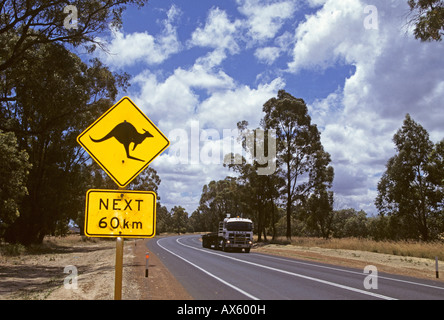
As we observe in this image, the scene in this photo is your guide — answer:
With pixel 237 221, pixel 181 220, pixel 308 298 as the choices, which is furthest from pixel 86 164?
pixel 181 220

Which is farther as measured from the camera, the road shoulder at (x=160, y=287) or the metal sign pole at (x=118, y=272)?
the road shoulder at (x=160, y=287)

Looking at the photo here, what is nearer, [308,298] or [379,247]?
[308,298]

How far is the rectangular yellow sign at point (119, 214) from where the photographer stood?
3.67 m

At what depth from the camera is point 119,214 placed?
371 cm

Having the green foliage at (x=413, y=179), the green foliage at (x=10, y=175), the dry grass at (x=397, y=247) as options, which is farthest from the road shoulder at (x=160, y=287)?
the green foliage at (x=413, y=179)

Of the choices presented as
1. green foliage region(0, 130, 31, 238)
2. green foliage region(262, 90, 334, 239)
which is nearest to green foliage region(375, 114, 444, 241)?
green foliage region(262, 90, 334, 239)

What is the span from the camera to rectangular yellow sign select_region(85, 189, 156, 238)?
367 cm

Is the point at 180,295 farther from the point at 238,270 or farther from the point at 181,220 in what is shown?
the point at 181,220

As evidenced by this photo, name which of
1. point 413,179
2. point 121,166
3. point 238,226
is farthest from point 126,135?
point 413,179

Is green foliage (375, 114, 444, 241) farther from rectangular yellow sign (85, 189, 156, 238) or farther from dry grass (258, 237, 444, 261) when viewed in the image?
rectangular yellow sign (85, 189, 156, 238)

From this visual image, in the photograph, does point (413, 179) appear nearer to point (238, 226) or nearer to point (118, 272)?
point (238, 226)

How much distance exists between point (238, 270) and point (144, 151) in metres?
13.0

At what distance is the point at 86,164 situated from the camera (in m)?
38.3

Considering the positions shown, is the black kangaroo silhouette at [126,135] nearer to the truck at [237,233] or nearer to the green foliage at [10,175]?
the green foliage at [10,175]
